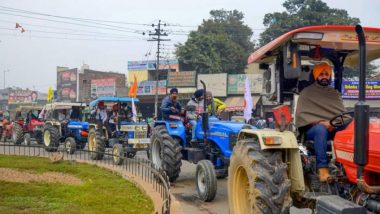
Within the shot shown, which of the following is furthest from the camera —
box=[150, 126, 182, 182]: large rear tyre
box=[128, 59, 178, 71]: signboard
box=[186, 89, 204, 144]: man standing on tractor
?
box=[128, 59, 178, 71]: signboard

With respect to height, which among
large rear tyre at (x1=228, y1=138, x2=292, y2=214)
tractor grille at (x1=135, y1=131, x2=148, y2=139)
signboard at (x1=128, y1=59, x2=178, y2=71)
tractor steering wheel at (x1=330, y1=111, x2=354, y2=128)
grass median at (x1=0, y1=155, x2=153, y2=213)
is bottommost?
grass median at (x1=0, y1=155, x2=153, y2=213)

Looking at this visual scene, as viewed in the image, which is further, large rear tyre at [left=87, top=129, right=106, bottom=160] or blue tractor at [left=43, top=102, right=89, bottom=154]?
blue tractor at [left=43, top=102, right=89, bottom=154]

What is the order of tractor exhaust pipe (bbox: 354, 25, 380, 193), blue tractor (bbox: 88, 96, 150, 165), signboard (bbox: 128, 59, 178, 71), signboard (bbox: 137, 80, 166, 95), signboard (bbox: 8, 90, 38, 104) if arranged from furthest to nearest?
1. signboard (bbox: 8, 90, 38, 104)
2. signboard (bbox: 128, 59, 178, 71)
3. signboard (bbox: 137, 80, 166, 95)
4. blue tractor (bbox: 88, 96, 150, 165)
5. tractor exhaust pipe (bbox: 354, 25, 380, 193)

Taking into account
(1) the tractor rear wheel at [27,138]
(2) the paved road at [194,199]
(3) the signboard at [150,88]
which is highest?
(3) the signboard at [150,88]

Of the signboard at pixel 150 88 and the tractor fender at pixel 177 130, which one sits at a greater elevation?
the signboard at pixel 150 88

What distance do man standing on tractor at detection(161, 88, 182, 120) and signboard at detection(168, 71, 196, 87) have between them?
102ft

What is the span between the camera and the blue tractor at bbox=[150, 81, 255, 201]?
8805 mm

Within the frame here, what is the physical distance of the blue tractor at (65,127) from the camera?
62.1 ft

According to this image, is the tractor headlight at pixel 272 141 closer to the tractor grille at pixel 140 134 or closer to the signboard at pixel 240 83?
the tractor grille at pixel 140 134

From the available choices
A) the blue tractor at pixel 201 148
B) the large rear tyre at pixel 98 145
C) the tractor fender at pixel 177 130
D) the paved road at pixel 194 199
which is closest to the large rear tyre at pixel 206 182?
the blue tractor at pixel 201 148

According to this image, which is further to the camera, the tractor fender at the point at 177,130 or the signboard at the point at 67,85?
the signboard at the point at 67,85

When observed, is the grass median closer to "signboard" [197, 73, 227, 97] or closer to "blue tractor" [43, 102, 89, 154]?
"blue tractor" [43, 102, 89, 154]

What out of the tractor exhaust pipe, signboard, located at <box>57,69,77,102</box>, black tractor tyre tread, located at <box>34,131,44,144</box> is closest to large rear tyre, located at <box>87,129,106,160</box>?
black tractor tyre tread, located at <box>34,131,44,144</box>

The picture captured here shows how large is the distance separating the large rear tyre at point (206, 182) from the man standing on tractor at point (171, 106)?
2426 mm
